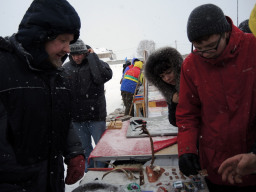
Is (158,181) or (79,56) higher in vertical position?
(79,56)

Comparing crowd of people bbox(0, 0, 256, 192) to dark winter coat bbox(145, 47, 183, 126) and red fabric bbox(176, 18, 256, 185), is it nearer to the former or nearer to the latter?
red fabric bbox(176, 18, 256, 185)

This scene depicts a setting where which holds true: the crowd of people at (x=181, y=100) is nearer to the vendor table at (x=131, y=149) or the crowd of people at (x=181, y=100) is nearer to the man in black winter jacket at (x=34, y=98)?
the man in black winter jacket at (x=34, y=98)

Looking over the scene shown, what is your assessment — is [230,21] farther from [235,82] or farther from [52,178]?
[52,178]

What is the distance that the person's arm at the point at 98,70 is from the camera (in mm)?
3094

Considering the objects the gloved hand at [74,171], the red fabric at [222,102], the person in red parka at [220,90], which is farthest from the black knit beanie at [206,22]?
the gloved hand at [74,171]

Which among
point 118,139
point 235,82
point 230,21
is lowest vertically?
point 118,139

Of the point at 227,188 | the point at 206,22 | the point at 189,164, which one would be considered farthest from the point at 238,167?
the point at 206,22

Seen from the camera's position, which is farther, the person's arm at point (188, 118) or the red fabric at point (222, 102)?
the person's arm at point (188, 118)

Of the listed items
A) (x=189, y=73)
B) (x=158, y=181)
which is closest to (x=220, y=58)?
(x=189, y=73)

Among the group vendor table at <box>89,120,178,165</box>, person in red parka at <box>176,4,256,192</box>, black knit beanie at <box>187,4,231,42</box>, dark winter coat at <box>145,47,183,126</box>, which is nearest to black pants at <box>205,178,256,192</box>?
person in red parka at <box>176,4,256,192</box>

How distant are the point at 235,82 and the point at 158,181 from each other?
0.84 metres

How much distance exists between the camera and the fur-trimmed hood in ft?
6.94

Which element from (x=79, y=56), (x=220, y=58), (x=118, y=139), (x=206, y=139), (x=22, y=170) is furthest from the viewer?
(x=79, y=56)

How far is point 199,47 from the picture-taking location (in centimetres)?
121
